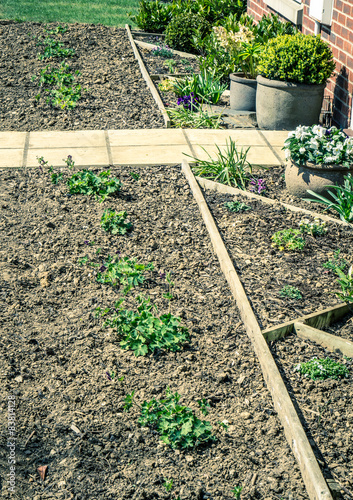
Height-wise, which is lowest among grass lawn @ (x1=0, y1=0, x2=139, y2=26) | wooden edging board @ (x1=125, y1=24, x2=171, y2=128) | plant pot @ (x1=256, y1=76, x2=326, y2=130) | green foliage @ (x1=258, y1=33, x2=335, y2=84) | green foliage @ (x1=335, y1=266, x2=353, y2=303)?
grass lawn @ (x1=0, y1=0, x2=139, y2=26)

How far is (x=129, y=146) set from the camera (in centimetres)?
619

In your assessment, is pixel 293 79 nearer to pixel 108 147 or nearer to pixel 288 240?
pixel 108 147

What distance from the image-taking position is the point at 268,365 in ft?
10.2

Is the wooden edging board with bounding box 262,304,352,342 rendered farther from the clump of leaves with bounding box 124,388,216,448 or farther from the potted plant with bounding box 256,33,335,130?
the potted plant with bounding box 256,33,335,130

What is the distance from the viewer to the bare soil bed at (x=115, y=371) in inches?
103

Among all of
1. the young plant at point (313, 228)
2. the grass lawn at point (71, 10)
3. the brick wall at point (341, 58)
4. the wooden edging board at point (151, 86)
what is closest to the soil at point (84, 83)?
the wooden edging board at point (151, 86)

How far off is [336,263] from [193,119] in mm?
3403

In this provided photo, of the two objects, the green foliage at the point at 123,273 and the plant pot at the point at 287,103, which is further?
the plant pot at the point at 287,103

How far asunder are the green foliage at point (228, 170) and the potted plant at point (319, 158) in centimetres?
53

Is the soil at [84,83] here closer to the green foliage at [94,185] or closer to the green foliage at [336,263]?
the green foliage at [94,185]

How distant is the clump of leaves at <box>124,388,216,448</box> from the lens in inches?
107

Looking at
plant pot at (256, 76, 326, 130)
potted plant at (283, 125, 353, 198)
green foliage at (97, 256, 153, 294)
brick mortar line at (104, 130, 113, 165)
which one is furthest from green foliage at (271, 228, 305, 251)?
plant pot at (256, 76, 326, 130)

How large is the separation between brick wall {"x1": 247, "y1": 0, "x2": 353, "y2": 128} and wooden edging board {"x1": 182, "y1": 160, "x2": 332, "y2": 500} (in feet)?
9.97

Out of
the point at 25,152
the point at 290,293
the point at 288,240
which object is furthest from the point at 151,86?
the point at 290,293
